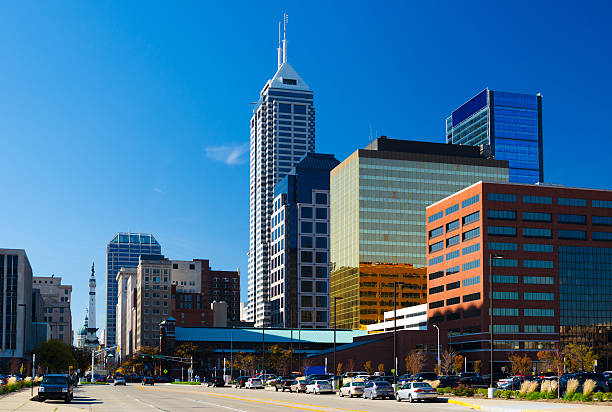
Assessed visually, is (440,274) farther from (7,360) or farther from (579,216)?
(7,360)

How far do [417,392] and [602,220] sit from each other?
385 feet

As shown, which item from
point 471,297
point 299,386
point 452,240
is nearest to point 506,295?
point 471,297

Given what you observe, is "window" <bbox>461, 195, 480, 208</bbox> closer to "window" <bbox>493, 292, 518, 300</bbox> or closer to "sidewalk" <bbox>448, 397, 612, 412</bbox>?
"window" <bbox>493, 292, 518, 300</bbox>

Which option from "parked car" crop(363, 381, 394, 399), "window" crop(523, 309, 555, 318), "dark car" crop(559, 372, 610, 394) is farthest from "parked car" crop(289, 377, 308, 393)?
"window" crop(523, 309, 555, 318)

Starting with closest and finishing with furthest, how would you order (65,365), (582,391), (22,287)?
(582,391), (65,365), (22,287)

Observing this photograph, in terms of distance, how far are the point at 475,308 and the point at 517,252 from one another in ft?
45.0

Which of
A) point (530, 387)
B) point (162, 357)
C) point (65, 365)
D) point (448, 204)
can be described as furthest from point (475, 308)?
point (530, 387)

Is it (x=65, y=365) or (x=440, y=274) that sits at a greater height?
(x=440, y=274)

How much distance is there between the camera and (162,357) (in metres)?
182

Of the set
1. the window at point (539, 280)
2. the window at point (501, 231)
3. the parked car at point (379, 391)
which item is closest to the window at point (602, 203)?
the window at point (539, 280)

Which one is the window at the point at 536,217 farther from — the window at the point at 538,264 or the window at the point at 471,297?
the window at the point at 471,297

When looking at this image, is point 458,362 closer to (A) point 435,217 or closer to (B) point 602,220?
(A) point 435,217

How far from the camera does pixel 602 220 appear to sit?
539 ft

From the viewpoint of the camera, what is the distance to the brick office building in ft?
519
